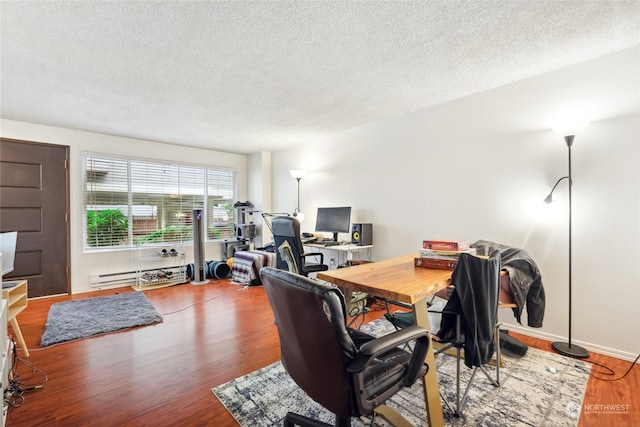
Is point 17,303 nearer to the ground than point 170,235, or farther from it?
nearer to the ground

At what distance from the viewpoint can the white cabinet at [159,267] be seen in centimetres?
464

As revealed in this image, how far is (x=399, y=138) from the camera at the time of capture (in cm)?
372

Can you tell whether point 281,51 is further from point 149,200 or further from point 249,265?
point 149,200

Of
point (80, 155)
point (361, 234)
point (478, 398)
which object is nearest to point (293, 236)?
point (361, 234)

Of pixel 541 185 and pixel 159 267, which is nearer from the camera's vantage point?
pixel 541 185

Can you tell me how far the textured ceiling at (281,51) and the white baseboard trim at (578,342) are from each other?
2366 millimetres

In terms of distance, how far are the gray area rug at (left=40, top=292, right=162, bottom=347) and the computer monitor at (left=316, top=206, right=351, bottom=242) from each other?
239 cm

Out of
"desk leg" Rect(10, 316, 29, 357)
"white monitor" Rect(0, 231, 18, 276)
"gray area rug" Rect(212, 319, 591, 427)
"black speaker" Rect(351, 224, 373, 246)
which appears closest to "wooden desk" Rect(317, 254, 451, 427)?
"gray area rug" Rect(212, 319, 591, 427)

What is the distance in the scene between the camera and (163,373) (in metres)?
2.11

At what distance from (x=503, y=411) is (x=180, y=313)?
10.4 ft

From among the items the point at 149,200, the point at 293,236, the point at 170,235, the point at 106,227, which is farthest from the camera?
the point at 170,235

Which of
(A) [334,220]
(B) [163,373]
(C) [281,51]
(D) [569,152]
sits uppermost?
(C) [281,51]

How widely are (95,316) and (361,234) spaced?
325 cm

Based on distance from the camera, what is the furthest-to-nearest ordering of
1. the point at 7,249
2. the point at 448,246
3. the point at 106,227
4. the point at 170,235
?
the point at 170,235
the point at 106,227
the point at 7,249
the point at 448,246
